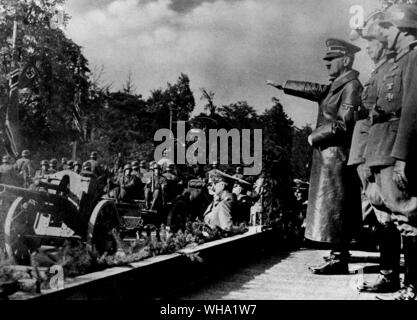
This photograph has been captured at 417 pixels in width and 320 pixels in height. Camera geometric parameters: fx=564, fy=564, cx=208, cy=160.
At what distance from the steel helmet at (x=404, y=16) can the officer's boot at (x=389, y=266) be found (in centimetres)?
177

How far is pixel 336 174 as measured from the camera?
570 cm

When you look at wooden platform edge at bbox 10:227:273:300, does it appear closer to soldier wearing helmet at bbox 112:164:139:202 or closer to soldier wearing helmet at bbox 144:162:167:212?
soldier wearing helmet at bbox 144:162:167:212

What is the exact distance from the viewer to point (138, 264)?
4.59 meters

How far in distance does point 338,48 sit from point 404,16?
1.84 metres

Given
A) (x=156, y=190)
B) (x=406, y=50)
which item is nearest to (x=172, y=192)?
(x=156, y=190)

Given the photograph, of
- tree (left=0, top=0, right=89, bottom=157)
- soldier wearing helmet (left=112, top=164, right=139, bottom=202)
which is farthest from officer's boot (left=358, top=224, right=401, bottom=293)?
tree (left=0, top=0, right=89, bottom=157)

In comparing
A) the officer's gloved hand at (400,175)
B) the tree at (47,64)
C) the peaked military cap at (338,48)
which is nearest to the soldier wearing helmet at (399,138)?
the officer's gloved hand at (400,175)
